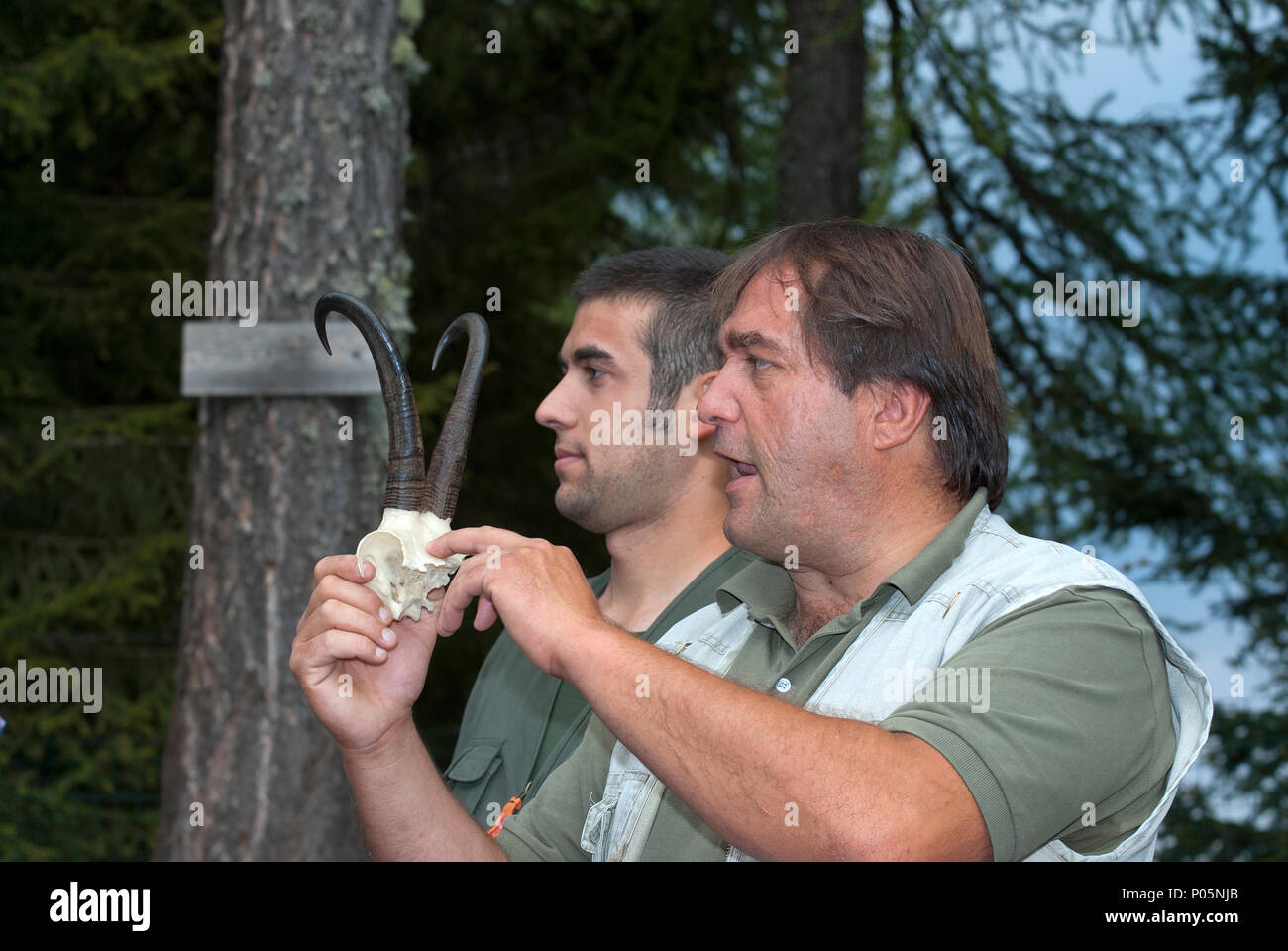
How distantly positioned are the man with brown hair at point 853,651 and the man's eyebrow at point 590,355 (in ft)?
2.63

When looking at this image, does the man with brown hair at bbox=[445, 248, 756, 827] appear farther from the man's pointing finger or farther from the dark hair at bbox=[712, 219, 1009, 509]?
the man's pointing finger

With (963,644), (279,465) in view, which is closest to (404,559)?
(963,644)

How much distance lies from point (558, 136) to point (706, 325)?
666 cm

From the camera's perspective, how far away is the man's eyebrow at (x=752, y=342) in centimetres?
231

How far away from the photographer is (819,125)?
23.9 feet

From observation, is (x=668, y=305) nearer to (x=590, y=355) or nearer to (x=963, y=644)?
(x=590, y=355)

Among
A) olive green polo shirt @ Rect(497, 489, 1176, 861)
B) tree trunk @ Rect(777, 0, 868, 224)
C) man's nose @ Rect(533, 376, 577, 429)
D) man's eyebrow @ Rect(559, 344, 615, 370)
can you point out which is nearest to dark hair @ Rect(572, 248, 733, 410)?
man's eyebrow @ Rect(559, 344, 615, 370)

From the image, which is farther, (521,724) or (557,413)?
(557,413)

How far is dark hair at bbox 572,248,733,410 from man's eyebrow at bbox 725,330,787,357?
0.98 m

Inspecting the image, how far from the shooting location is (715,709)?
182cm

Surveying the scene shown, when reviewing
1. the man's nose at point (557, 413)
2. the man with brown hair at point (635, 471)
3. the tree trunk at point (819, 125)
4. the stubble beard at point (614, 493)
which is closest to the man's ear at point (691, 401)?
the man with brown hair at point (635, 471)

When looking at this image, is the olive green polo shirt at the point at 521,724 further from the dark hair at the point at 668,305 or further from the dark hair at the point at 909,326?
the dark hair at the point at 909,326

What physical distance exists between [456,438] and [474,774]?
109cm
